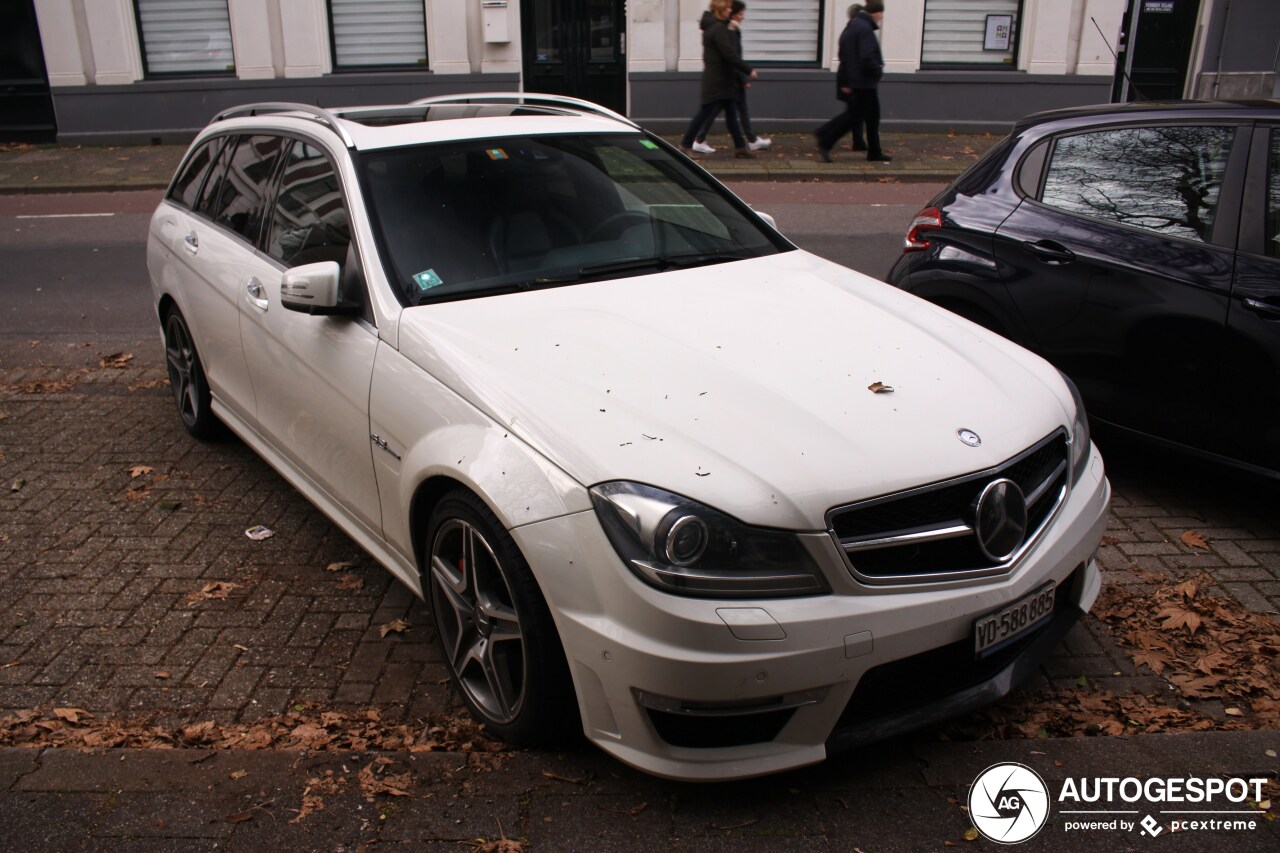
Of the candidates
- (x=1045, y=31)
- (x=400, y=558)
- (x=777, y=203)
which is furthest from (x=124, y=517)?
(x=1045, y=31)

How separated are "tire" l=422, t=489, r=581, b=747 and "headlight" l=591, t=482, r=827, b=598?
0.38 m

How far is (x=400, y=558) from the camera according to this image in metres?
3.86

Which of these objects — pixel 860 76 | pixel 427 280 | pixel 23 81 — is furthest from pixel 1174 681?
pixel 23 81

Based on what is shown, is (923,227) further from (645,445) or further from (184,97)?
(184,97)

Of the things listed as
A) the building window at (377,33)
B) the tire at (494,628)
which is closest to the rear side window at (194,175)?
the tire at (494,628)

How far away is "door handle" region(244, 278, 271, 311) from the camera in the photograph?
4.57m

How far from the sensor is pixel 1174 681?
3.73 metres

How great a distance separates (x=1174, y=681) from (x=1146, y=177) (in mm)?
2409

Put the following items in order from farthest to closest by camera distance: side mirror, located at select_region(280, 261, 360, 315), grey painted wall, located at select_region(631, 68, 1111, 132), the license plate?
grey painted wall, located at select_region(631, 68, 1111, 132) < side mirror, located at select_region(280, 261, 360, 315) < the license plate

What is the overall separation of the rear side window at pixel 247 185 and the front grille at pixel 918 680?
3.27 m

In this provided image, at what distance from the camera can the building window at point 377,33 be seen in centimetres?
1862

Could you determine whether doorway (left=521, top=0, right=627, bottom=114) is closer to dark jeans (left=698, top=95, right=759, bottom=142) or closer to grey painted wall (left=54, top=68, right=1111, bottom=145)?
grey painted wall (left=54, top=68, right=1111, bottom=145)

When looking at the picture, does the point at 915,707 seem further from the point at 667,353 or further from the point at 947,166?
the point at 947,166

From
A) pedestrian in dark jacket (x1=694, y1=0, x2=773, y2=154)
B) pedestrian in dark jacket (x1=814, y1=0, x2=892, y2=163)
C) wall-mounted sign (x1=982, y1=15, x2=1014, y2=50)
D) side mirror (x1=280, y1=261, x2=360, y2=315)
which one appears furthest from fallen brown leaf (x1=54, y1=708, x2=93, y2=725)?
wall-mounted sign (x1=982, y1=15, x2=1014, y2=50)
